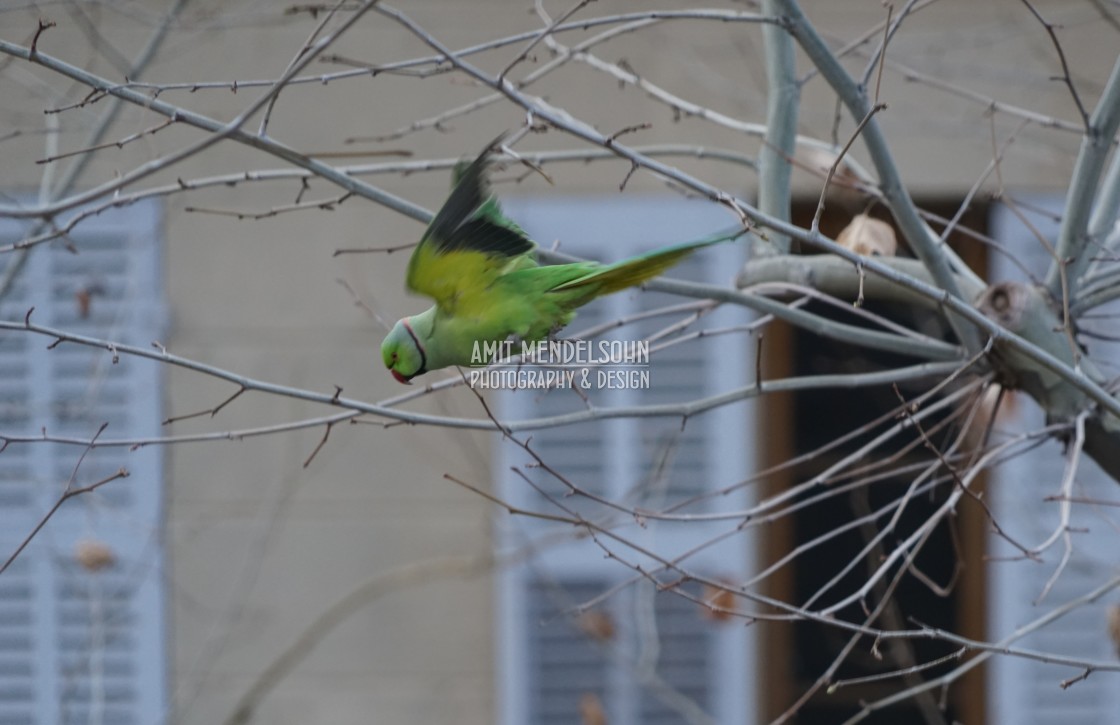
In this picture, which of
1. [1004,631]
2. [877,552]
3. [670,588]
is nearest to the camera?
[670,588]

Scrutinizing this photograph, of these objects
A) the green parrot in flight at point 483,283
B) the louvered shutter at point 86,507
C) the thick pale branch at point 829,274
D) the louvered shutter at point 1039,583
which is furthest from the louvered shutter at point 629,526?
the green parrot in flight at point 483,283

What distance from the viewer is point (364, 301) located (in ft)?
8.82

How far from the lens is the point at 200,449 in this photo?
2.73 metres

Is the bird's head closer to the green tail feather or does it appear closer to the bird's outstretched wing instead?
the bird's outstretched wing

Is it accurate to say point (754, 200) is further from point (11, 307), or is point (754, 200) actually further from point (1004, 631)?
point (11, 307)

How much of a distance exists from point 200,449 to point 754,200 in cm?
155

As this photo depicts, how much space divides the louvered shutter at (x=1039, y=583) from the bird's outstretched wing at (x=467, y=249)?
6.10 ft

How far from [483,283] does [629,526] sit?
4.93 ft

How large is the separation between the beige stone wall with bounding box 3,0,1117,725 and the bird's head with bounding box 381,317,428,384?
142 centimetres

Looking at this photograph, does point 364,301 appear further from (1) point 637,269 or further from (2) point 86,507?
(1) point 637,269

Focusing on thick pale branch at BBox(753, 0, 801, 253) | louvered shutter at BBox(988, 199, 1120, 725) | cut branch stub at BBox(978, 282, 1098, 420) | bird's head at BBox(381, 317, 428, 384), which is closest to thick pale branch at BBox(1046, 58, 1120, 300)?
cut branch stub at BBox(978, 282, 1098, 420)

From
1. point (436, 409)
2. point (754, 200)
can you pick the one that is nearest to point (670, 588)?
point (436, 409)

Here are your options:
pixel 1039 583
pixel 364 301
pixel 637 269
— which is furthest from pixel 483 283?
pixel 1039 583

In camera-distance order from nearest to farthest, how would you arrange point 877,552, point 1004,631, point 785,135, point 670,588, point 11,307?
1. point 670,588
2. point 785,135
3. point 11,307
4. point 1004,631
5. point 877,552
